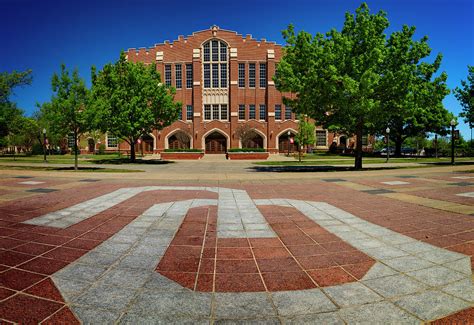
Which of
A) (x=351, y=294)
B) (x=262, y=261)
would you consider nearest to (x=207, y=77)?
(x=262, y=261)

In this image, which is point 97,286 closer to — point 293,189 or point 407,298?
point 407,298

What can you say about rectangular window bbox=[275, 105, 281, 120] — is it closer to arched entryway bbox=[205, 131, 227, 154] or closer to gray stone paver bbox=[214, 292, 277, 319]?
arched entryway bbox=[205, 131, 227, 154]

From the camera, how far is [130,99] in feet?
83.9

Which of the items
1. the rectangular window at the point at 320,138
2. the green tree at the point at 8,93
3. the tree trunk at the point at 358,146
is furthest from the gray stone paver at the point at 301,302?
the rectangular window at the point at 320,138

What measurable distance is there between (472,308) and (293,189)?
7722 mm

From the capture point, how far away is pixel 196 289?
301 cm

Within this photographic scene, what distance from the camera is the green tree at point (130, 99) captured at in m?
24.5

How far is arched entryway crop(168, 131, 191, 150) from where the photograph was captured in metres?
47.4

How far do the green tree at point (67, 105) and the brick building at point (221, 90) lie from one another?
30068 millimetres

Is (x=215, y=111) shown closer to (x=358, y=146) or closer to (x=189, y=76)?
(x=189, y=76)

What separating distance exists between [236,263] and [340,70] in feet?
52.4

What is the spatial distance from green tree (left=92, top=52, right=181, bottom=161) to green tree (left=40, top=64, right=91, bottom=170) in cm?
543

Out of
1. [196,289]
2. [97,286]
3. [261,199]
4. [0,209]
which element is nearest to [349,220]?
[261,199]

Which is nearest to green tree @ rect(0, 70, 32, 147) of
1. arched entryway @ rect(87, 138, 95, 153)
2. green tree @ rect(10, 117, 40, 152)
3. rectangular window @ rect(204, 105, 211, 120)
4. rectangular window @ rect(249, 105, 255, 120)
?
green tree @ rect(10, 117, 40, 152)
